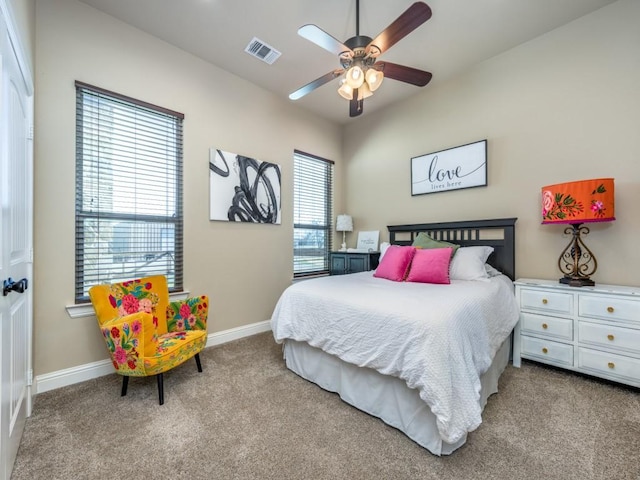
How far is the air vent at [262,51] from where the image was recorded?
9.20 ft

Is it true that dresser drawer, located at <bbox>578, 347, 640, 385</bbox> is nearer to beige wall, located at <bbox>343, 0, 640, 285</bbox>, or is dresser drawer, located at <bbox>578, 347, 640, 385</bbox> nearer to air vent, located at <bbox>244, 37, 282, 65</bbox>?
beige wall, located at <bbox>343, 0, 640, 285</bbox>

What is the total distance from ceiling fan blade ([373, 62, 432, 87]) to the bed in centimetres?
168

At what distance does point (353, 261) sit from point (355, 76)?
244cm

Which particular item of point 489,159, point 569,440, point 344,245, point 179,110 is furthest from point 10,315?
point 489,159

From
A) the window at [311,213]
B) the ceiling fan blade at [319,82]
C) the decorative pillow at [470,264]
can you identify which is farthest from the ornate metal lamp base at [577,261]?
the window at [311,213]

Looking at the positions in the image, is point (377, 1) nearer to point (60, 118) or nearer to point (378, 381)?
point (60, 118)

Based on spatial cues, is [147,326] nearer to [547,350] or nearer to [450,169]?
[547,350]

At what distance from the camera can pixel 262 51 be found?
9.57ft

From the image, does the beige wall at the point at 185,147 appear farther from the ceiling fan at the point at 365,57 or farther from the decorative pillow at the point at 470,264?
the decorative pillow at the point at 470,264

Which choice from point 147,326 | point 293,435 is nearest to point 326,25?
point 147,326

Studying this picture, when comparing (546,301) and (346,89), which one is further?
(546,301)

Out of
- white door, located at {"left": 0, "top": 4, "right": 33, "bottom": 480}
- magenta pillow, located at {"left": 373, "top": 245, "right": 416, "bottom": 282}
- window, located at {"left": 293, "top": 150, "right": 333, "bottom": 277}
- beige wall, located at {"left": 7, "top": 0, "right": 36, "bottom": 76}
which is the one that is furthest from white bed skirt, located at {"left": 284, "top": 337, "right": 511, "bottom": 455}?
beige wall, located at {"left": 7, "top": 0, "right": 36, "bottom": 76}

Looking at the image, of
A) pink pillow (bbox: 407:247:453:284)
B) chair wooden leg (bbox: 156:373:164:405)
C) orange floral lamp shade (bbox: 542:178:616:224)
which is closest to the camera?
chair wooden leg (bbox: 156:373:164:405)

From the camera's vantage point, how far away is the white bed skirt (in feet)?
5.11
